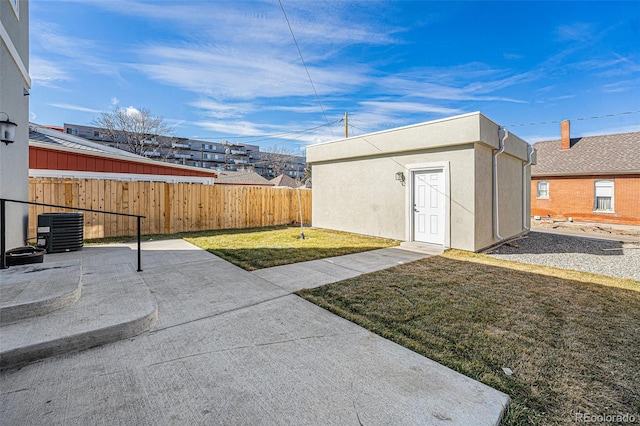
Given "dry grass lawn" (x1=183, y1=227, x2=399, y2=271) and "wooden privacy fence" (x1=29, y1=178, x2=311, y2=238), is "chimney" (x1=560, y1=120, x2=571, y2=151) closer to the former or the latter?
"dry grass lawn" (x1=183, y1=227, x2=399, y2=271)

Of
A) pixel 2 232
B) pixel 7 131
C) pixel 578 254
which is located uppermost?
pixel 7 131

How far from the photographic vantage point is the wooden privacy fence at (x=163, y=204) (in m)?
8.48

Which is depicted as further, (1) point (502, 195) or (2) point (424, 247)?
(1) point (502, 195)

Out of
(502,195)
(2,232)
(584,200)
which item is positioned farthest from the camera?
(584,200)

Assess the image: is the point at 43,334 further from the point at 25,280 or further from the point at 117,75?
the point at 117,75

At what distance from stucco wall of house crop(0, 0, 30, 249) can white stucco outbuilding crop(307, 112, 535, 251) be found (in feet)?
27.1

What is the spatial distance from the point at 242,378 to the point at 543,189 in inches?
863

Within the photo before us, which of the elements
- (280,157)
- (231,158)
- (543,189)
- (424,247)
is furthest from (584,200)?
(231,158)

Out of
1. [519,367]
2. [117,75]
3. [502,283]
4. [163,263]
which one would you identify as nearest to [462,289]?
[502,283]

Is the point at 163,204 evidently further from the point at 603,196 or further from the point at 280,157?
the point at 280,157

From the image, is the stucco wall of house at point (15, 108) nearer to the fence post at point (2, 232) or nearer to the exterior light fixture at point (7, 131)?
the exterior light fixture at point (7, 131)

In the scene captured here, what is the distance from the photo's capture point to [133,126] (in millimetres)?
31281

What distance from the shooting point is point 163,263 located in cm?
577

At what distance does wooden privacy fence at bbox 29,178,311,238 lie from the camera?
334 inches
